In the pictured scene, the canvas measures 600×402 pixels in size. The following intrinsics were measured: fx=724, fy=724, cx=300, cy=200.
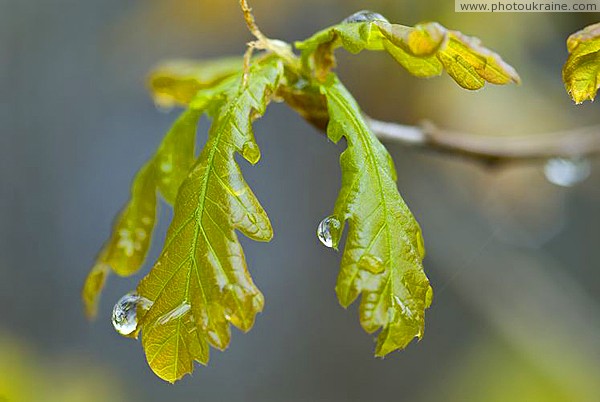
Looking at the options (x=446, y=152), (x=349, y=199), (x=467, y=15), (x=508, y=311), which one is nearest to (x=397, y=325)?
(x=349, y=199)

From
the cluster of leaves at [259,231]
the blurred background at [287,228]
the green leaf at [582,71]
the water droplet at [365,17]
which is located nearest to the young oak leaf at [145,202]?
the cluster of leaves at [259,231]

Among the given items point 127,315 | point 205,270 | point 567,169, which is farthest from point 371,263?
point 567,169

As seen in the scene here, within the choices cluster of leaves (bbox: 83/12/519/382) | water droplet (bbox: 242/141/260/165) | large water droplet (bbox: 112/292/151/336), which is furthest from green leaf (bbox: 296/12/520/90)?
large water droplet (bbox: 112/292/151/336)

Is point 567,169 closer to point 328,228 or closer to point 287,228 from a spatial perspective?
point 328,228

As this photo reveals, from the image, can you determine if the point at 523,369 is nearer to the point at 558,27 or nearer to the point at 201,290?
the point at 558,27

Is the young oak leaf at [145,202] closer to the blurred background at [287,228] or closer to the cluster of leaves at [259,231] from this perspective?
the cluster of leaves at [259,231]
